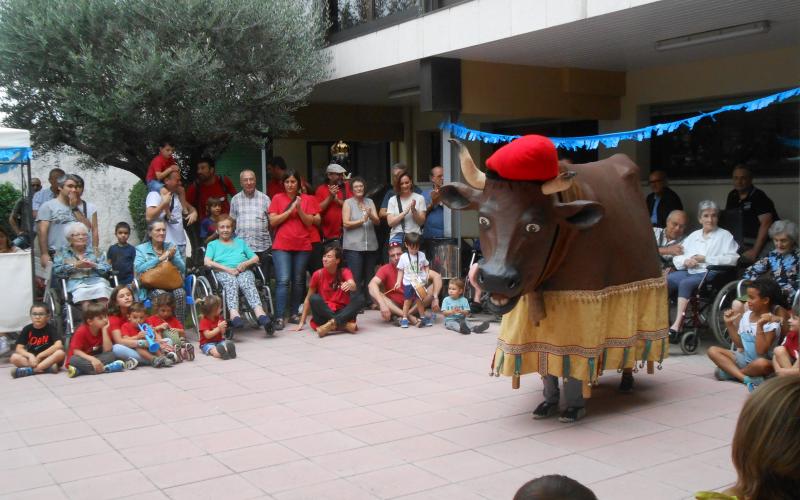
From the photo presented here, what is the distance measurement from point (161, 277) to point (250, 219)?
5.41ft

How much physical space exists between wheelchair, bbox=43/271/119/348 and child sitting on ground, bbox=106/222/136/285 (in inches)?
17.7

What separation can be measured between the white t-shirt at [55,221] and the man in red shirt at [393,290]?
3.57 m

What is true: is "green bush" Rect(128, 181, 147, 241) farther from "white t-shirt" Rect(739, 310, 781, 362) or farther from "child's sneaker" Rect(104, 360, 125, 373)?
"white t-shirt" Rect(739, 310, 781, 362)

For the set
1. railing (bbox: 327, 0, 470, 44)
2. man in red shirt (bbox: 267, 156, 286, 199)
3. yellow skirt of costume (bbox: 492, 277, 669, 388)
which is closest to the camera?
yellow skirt of costume (bbox: 492, 277, 669, 388)

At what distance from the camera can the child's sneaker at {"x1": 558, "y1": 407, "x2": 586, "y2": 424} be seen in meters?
6.00

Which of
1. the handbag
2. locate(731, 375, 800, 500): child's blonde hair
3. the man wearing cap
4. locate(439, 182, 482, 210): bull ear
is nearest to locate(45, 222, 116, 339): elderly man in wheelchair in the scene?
the handbag

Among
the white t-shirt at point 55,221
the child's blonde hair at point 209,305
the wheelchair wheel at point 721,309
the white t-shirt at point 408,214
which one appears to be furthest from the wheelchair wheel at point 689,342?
the white t-shirt at point 55,221

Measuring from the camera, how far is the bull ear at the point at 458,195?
5766mm

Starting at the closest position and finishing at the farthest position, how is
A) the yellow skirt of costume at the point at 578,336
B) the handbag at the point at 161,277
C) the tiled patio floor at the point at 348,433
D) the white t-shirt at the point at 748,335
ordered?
1. the tiled patio floor at the point at 348,433
2. the yellow skirt of costume at the point at 578,336
3. the white t-shirt at the point at 748,335
4. the handbag at the point at 161,277

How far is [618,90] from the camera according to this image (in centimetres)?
1184

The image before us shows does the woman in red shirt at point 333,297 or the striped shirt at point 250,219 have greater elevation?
the striped shirt at point 250,219

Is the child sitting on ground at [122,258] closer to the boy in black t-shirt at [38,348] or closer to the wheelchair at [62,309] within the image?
the wheelchair at [62,309]

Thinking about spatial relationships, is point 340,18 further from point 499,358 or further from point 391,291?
point 499,358

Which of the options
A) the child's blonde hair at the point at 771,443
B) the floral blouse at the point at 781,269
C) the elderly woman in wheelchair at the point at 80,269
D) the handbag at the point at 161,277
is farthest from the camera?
the handbag at the point at 161,277
